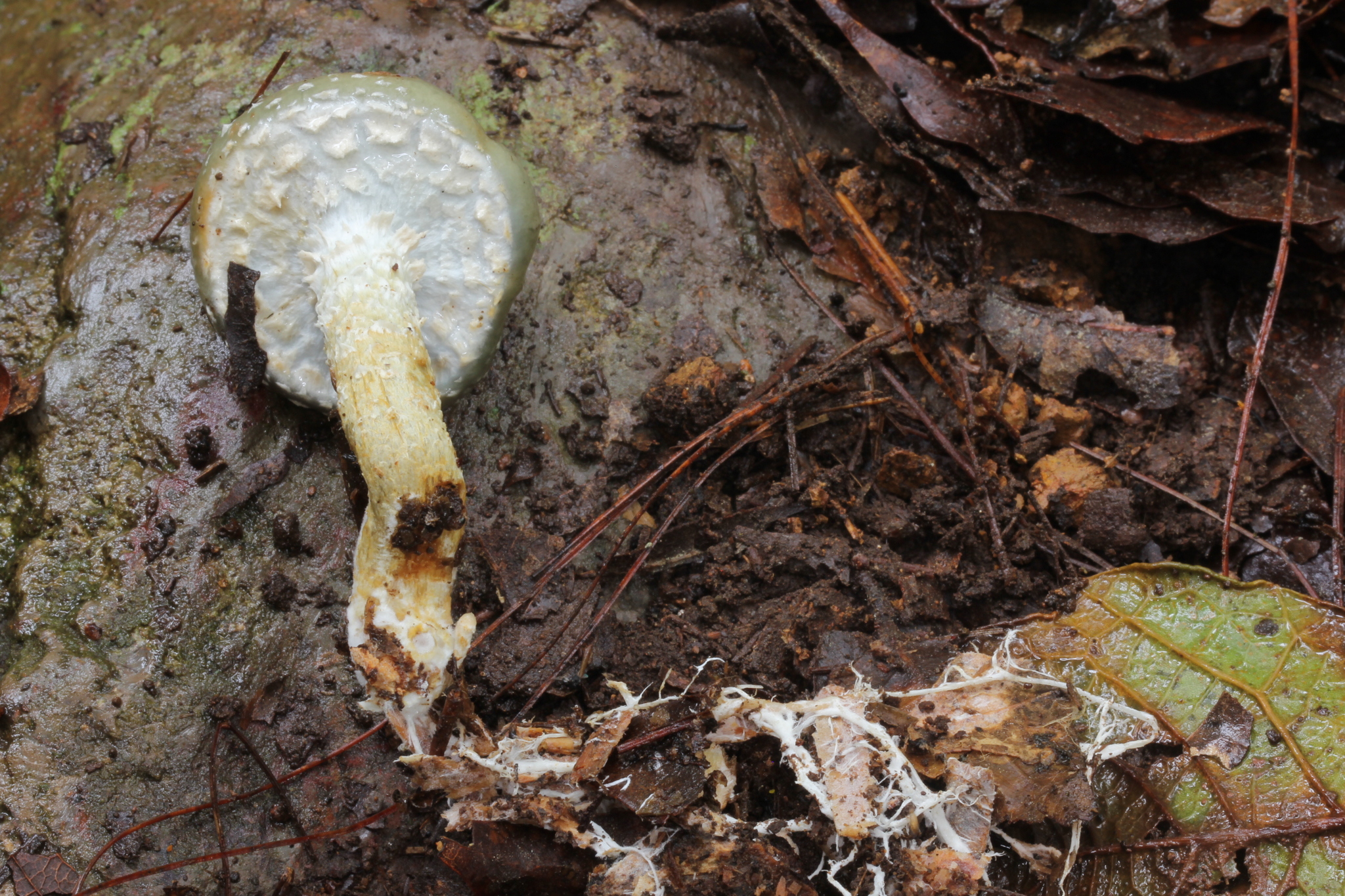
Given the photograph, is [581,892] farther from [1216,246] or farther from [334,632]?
[1216,246]

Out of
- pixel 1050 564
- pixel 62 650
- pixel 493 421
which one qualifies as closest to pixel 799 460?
pixel 1050 564

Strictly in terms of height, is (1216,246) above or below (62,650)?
above

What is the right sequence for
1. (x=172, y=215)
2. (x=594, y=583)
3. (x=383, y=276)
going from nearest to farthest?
(x=383, y=276), (x=594, y=583), (x=172, y=215)

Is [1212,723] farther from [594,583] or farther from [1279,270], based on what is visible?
[594,583]

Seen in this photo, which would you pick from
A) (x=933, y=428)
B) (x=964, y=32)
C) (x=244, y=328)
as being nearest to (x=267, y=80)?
(x=244, y=328)

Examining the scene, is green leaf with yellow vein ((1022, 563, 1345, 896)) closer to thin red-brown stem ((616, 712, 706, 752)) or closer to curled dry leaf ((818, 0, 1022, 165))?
thin red-brown stem ((616, 712, 706, 752))

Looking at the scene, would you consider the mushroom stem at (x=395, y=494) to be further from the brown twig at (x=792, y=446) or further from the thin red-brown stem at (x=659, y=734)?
the brown twig at (x=792, y=446)

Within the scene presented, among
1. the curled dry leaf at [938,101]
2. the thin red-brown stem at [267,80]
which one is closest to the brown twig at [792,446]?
the curled dry leaf at [938,101]
